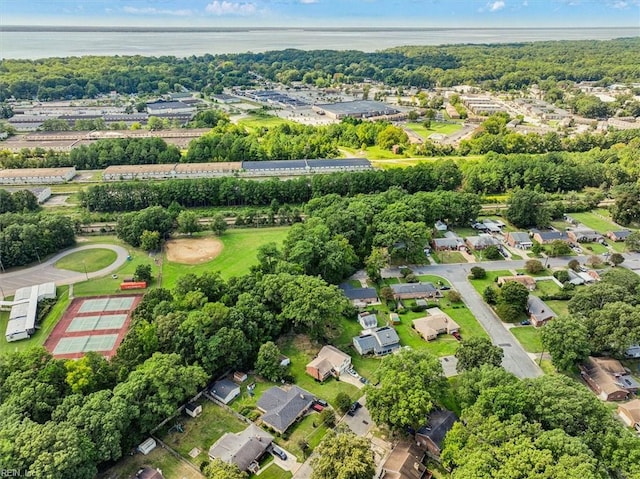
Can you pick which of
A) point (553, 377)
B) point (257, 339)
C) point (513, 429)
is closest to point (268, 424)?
point (257, 339)

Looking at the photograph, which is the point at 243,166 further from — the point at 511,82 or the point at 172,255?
the point at 511,82

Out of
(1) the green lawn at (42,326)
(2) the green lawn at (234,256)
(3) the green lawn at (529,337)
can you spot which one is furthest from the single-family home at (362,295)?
(1) the green lawn at (42,326)

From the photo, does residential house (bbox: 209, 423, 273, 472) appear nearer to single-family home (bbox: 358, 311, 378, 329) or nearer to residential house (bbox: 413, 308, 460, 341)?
single-family home (bbox: 358, 311, 378, 329)

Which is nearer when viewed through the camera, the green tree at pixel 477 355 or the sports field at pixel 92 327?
the green tree at pixel 477 355

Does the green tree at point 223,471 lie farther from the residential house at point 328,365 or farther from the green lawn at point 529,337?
the green lawn at point 529,337

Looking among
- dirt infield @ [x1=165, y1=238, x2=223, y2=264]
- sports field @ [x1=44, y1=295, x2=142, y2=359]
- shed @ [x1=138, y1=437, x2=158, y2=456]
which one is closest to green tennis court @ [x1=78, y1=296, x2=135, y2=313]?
sports field @ [x1=44, y1=295, x2=142, y2=359]
